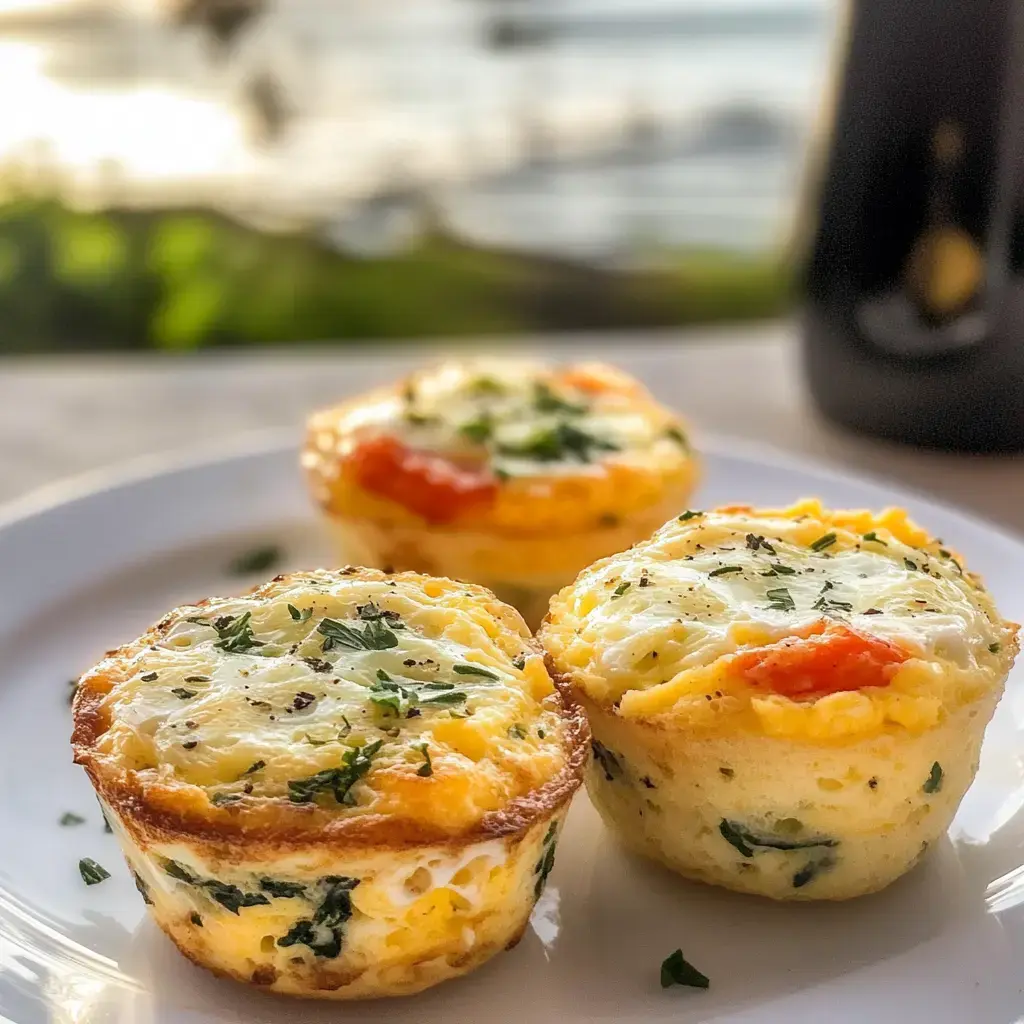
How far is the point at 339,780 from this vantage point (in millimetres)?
1959

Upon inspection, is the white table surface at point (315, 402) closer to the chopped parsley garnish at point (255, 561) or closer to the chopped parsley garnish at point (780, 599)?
the chopped parsley garnish at point (255, 561)

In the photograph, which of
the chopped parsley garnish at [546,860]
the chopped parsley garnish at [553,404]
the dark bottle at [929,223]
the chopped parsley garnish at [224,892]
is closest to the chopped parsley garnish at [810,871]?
the chopped parsley garnish at [546,860]

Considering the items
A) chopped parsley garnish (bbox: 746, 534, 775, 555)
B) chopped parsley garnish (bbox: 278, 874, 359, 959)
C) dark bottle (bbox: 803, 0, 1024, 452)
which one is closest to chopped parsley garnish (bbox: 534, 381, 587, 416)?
dark bottle (bbox: 803, 0, 1024, 452)

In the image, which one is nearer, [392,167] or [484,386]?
[484,386]

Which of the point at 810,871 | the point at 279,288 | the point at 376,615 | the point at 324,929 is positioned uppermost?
the point at 376,615

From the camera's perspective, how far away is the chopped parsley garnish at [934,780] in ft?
7.50

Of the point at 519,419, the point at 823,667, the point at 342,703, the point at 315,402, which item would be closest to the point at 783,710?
the point at 823,667

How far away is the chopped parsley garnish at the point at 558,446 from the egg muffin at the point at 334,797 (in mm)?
1196

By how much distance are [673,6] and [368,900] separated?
6.18 meters

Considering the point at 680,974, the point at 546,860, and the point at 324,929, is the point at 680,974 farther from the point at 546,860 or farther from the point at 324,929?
the point at 324,929

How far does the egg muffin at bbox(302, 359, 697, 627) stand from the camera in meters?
3.23

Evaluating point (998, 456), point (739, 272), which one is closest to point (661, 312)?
point (739, 272)

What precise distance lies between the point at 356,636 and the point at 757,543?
887 mm

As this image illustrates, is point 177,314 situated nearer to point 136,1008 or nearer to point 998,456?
point 998,456
